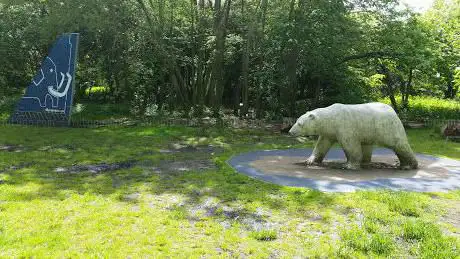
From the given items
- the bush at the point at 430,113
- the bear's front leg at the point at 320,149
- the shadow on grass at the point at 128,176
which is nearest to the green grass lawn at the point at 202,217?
the shadow on grass at the point at 128,176

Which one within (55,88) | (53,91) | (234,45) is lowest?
(53,91)

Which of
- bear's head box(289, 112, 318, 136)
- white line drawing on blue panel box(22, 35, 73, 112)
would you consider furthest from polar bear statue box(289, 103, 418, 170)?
white line drawing on blue panel box(22, 35, 73, 112)

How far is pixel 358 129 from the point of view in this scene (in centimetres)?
964

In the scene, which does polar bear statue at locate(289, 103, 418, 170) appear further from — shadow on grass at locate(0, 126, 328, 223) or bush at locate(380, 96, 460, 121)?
bush at locate(380, 96, 460, 121)

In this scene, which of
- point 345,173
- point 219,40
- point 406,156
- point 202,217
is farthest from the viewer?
point 219,40

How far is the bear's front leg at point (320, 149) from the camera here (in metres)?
10.1

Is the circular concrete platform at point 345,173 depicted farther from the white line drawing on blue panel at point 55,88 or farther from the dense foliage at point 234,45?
the white line drawing on blue panel at point 55,88

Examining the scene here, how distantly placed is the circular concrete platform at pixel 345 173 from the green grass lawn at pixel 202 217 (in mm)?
532

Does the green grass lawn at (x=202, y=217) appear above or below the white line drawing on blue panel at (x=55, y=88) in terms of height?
below

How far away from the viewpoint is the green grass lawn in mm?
5043

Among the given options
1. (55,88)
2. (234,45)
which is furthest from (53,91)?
(234,45)

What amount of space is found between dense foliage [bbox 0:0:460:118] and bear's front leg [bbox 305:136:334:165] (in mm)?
7711

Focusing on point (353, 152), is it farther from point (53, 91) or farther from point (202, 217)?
point (53, 91)

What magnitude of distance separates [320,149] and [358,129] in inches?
40.3
